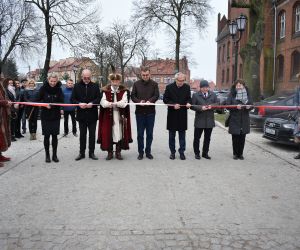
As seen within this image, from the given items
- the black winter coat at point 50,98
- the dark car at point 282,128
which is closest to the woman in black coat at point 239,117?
the dark car at point 282,128

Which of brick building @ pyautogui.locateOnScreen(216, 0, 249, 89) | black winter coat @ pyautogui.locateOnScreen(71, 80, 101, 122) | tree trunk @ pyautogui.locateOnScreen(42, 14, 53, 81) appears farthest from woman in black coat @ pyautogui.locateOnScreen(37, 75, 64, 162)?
brick building @ pyautogui.locateOnScreen(216, 0, 249, 89)

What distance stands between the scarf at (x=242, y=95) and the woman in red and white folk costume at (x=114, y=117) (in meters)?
2.63

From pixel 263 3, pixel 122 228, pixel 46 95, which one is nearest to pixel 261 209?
pixel 122 228

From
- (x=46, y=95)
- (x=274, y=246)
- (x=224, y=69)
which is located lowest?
(x=274, y=246)

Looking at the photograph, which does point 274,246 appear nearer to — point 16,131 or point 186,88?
point 186,88

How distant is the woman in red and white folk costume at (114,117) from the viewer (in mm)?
8547

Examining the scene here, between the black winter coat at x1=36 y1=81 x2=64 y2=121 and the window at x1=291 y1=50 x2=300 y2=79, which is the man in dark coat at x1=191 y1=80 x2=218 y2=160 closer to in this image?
the black winter coat at x1=36 y1=81 x2=64 y2=121

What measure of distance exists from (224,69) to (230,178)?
55.2 m

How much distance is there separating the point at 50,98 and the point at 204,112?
11.6 feet

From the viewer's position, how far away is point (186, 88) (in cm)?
885

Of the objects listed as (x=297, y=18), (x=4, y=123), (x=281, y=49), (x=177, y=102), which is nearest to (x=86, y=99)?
(x=4, y=123)

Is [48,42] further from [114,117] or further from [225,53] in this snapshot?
[225,53]

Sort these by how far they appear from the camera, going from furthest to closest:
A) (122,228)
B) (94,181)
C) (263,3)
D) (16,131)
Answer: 1. (263,3)
2. (16,131)
3. (94,181)
4. (122,228)

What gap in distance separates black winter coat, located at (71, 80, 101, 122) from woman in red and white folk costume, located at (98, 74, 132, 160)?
7.6 inches
